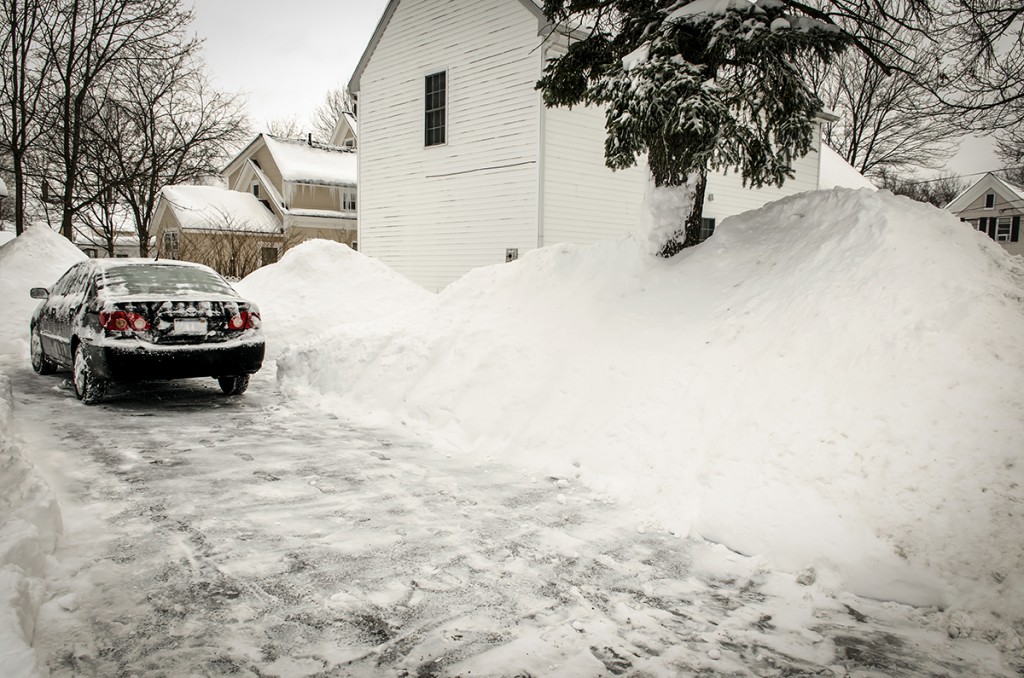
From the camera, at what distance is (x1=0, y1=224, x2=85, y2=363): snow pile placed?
1208 cm

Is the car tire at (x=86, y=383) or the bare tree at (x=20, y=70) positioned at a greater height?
the bare tree at (x=20, y=70)

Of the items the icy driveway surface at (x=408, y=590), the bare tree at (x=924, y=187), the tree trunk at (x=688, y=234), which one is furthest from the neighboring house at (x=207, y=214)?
the bare tree at (x=924, y=187)

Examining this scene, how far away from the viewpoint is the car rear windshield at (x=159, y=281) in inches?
296

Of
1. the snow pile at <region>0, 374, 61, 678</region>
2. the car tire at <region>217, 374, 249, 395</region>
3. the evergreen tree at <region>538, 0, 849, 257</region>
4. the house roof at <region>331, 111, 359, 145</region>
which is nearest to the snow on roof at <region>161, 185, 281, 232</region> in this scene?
the house roof at <region>331, 111, 359, 145</region>

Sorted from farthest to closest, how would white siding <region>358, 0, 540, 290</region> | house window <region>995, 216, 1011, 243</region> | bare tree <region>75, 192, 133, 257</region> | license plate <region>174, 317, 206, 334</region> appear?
house window <region>995, 216, 1011, 243</region>
bare tree <region>75, 192, 133, 257</region>
white siding <region>358, 0, 540, 290</region>
license plate <region>174, 317, 206, 334</region>

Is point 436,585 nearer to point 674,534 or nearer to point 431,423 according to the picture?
point 674,534

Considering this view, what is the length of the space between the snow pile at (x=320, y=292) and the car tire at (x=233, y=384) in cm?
261

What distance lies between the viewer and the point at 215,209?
32375mm

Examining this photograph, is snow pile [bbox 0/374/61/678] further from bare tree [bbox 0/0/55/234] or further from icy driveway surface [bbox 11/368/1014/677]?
bare tree [bbox 0/0/55/234]

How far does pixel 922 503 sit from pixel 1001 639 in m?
0.90

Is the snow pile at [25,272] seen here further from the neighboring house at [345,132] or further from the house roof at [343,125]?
the neighboring house at [345,132]

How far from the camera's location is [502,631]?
2.94 metres

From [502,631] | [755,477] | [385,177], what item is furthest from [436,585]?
[385,177]

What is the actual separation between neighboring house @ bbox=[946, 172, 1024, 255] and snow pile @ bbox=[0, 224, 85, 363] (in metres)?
41.5
